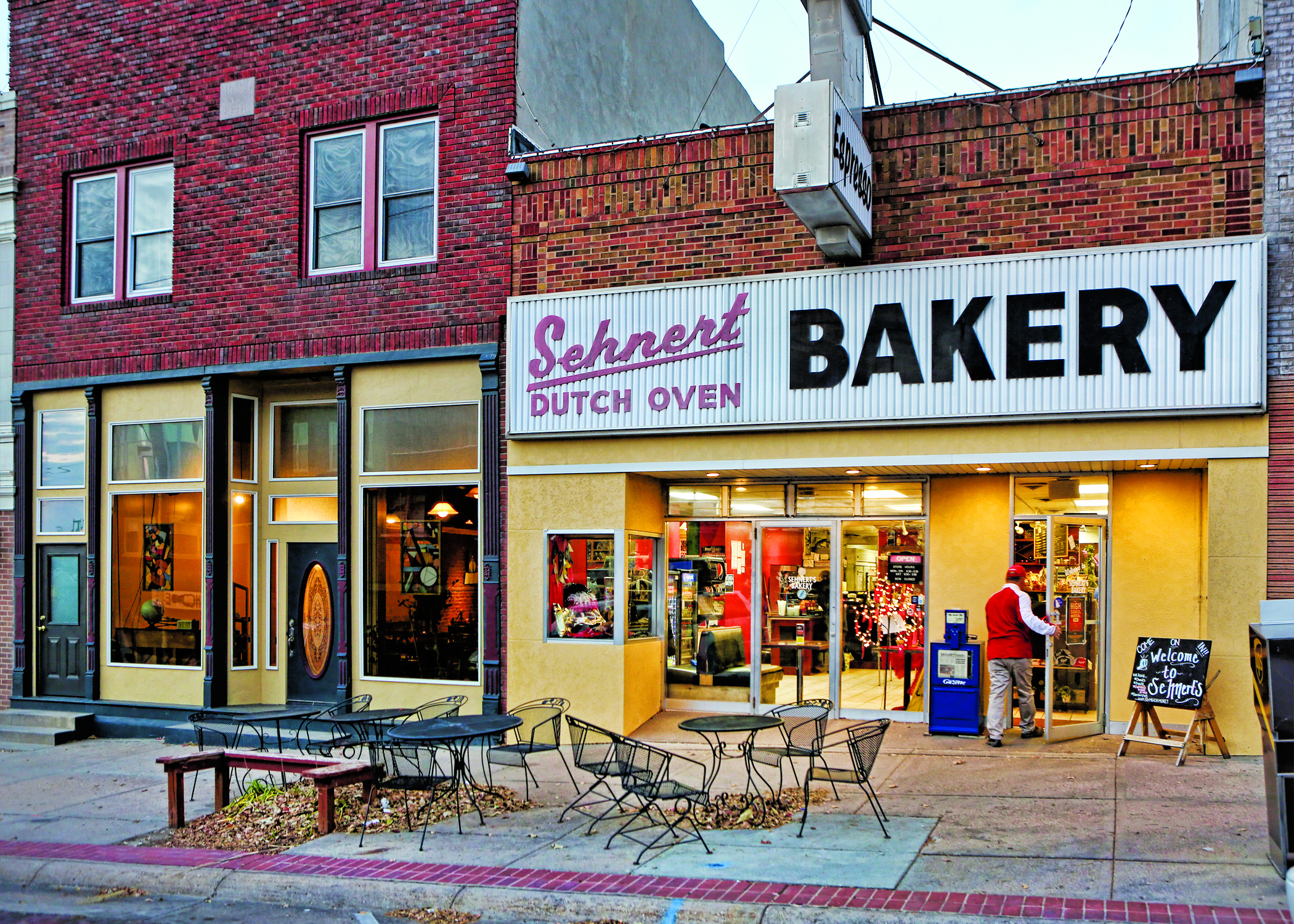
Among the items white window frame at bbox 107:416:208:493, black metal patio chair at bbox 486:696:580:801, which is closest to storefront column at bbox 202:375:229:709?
white window frame at bbox 107:416:208:493

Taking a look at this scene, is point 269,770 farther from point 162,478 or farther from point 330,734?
point 162,478

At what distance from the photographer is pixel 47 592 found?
612 inches

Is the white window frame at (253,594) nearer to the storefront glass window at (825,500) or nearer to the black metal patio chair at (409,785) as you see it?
the black metal patio chair at (409,785)

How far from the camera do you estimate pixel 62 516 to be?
15500mm

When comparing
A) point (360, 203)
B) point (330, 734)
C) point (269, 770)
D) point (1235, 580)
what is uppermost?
point (360, 203)

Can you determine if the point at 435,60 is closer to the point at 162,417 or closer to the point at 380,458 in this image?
the point at 380,458

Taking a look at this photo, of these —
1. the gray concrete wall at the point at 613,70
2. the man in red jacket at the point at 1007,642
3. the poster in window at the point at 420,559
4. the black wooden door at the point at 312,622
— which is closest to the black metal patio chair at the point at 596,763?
the man in red jacket at the point at 1007,642

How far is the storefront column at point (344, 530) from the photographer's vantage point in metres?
13.8

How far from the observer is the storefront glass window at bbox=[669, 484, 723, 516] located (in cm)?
1360

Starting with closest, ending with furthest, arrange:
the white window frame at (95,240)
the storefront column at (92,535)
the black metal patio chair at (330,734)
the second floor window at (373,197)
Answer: the black metal patio chair at (330,734) → the second floor window at (373,197) → the storefront column at (92,535) → the white window frame at (95,240)

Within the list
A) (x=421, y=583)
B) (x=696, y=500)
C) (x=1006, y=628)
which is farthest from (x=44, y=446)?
(x=1006, y=628)

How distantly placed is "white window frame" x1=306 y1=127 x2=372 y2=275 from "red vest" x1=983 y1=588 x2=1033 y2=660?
8042mm

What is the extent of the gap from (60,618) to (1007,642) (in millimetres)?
11890

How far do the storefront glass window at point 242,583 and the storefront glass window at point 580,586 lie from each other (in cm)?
446
